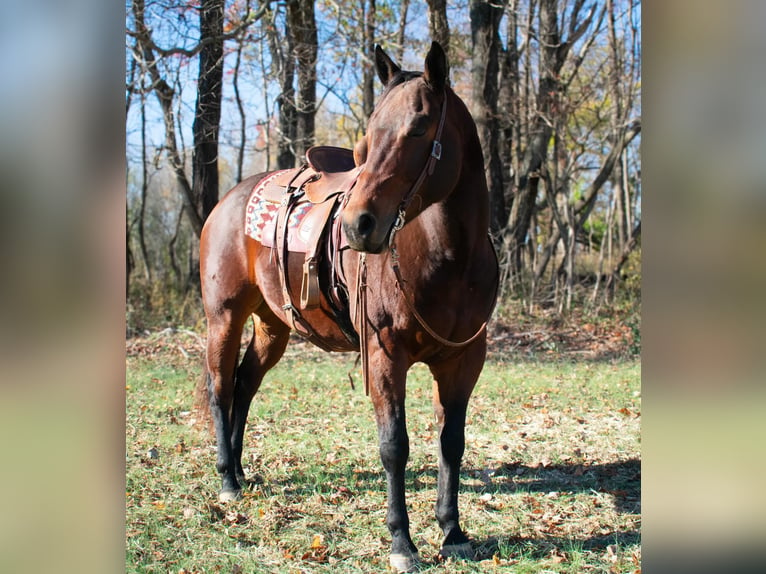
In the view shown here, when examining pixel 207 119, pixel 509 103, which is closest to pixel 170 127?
pixel 207 119

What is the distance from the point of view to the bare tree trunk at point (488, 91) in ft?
35.0

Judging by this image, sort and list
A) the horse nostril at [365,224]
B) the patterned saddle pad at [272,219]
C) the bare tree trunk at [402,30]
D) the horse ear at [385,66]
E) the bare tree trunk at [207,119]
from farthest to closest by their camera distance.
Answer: the bare tree trunk at [402,30] → the bare tree trunk at [207,119] → the patterned saddle pad at [272,219] → the horse ear at [385,66] → the horse nostril at [365,224]

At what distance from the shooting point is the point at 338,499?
12.5 ft

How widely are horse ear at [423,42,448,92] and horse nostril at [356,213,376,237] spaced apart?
→ 687 millimetres

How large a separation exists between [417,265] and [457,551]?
1408 millimetres

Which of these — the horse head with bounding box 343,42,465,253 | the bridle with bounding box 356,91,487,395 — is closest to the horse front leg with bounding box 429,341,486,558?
the bridle with bounding box 356,91,487,395

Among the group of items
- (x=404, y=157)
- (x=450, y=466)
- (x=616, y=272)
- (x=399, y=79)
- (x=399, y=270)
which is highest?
(x=399, y=79)

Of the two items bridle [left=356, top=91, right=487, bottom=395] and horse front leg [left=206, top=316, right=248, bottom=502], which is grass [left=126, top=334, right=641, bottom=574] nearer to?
horse front leg [left=206, top=316, right=248, bottom=502]

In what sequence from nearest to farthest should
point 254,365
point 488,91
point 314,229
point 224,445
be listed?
Result: point 314,229 < point 224,445 < point 254,365 < point 488,91

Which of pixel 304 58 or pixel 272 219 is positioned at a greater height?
pixel 304 58

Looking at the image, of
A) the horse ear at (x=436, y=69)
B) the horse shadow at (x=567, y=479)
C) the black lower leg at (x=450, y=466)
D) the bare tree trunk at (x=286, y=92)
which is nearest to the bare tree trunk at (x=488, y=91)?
the bare tree trunk at (x=286, y=92)

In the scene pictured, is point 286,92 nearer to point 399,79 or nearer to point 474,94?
point 474,94

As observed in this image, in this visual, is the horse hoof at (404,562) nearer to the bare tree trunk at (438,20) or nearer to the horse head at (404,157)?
the horse head at (404,157)

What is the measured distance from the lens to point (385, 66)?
296 centimetres
